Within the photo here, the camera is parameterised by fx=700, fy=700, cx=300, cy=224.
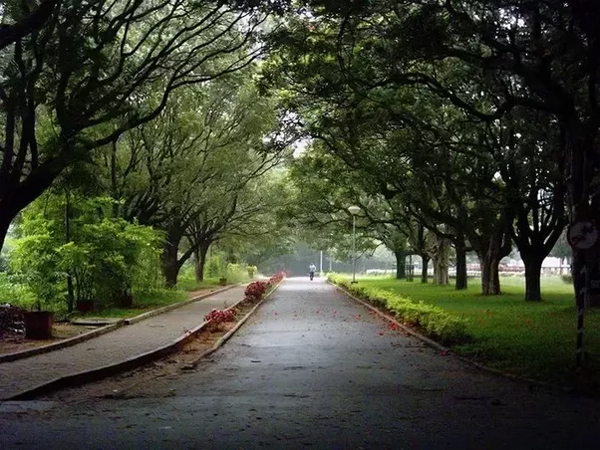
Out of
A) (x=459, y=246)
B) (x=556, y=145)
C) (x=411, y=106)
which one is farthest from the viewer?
(x=459, y=246)

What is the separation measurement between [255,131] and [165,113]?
3698 mm

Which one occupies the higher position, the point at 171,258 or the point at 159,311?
the point at 171,258

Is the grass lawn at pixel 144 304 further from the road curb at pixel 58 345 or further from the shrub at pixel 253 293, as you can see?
the shrub at pixel 253 293

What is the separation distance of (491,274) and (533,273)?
3.71 m

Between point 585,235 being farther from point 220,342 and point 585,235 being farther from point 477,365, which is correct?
point 220,342

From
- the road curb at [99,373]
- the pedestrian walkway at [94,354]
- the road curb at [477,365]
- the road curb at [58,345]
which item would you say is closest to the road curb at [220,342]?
the road curb at [99,373]

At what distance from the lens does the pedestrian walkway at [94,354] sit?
990cm

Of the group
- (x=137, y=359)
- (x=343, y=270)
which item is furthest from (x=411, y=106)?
(x=343, y=270)

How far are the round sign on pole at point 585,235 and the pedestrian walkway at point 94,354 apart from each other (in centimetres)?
739

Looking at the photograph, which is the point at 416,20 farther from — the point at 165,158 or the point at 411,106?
the point at 165,158

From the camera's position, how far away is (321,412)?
7672 millimetres

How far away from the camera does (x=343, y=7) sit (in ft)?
35.1

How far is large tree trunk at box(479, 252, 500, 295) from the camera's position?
90.0 ft

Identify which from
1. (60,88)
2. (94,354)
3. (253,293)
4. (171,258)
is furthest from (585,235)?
(171,258)
